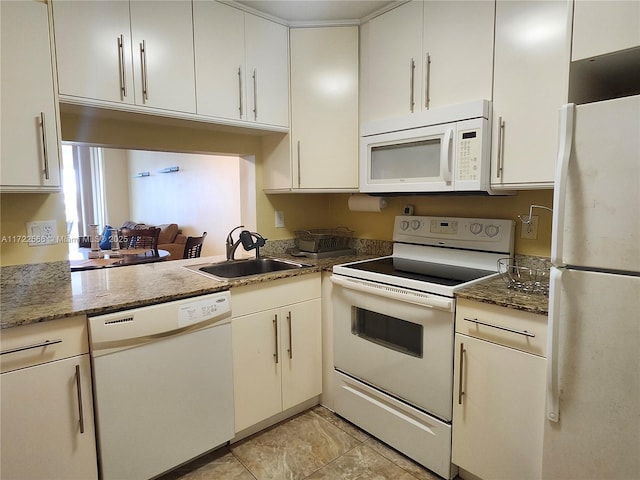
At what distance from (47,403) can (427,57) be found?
2.23 m

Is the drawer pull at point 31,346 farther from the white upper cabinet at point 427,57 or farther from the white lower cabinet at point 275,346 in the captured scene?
the white upper cabinet at point 427,57

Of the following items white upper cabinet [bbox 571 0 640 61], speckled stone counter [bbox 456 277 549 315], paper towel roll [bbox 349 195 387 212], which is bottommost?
speckled stone counter [bbox 456 277 549 315]

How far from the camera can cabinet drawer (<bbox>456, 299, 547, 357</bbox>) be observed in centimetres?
141

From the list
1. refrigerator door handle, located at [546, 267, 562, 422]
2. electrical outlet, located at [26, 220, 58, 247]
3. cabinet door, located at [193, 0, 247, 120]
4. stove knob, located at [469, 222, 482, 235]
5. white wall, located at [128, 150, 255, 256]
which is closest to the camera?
refrigerator door handle, located at [546, 267, 562, 422]

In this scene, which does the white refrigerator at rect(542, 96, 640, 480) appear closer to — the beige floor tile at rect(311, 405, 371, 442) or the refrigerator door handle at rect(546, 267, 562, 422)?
the refrigerator door handle at rect(546, 267, 562, 422)

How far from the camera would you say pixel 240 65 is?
7.00ft

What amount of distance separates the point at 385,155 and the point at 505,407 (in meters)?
1.36

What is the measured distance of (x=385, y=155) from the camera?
2184mm

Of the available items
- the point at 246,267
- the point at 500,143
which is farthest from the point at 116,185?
the point at 500,143

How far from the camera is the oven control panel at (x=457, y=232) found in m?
1.99

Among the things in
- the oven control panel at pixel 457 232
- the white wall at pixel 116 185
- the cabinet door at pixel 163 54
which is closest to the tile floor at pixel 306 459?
the oven control panel at pixel 457 232

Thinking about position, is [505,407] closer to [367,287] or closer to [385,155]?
[367,287]

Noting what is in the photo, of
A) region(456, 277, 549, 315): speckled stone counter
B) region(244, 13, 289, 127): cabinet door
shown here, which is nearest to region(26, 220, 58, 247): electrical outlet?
region(244, 13, 289, 127): cabinet door

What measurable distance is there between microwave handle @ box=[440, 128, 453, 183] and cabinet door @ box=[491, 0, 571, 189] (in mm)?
Result: 190
